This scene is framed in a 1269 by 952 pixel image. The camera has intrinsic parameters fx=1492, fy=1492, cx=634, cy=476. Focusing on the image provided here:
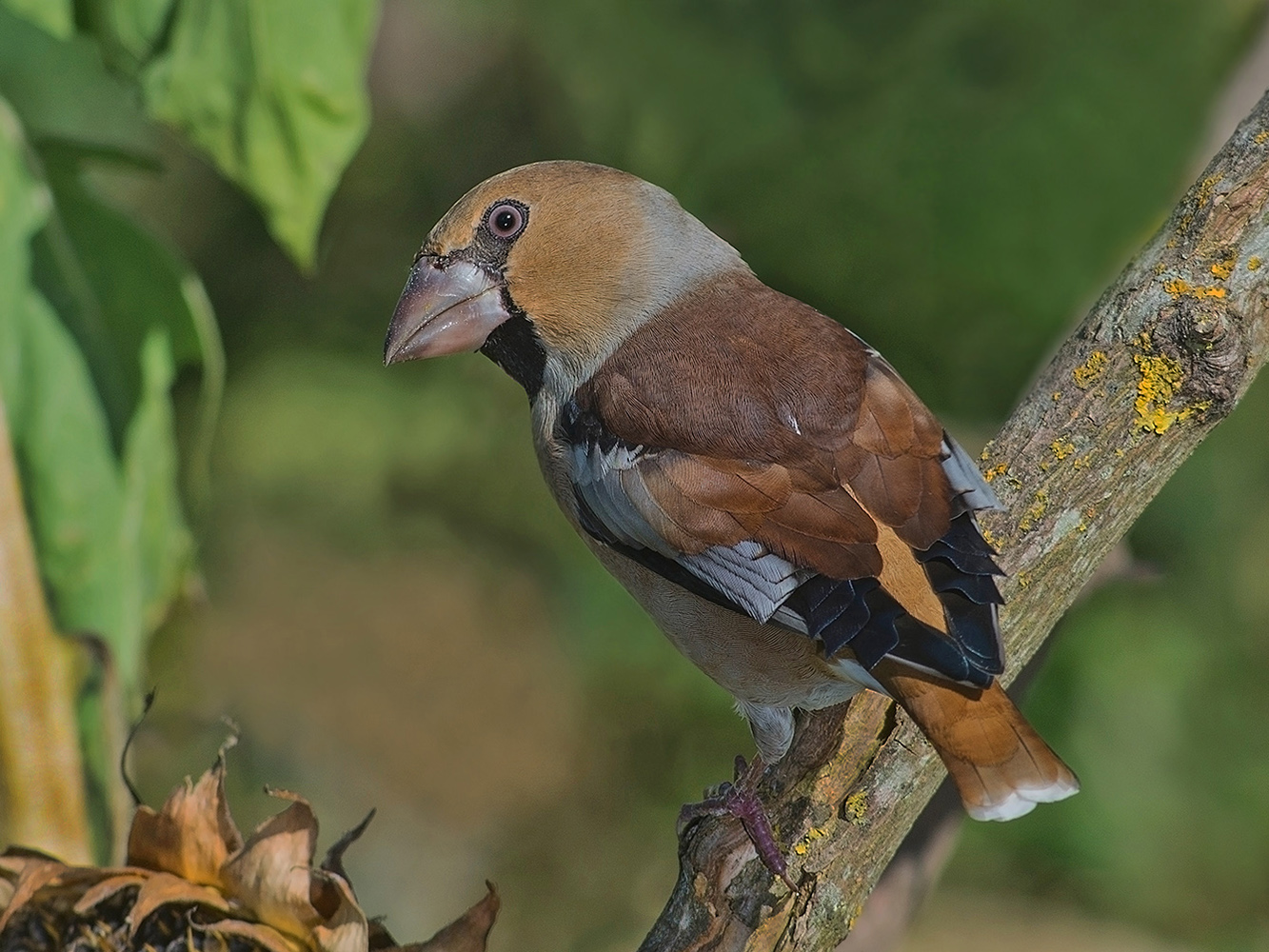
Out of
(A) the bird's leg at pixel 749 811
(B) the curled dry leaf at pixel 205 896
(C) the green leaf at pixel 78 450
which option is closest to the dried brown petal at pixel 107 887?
(B) the curled dry leaf at pixel 205 896

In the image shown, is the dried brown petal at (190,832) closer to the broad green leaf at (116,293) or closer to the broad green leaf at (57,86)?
the broad green leaf at (116,293)

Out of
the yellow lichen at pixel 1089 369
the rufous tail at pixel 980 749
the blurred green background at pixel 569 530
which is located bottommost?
the blurred green background at pixel 569 530

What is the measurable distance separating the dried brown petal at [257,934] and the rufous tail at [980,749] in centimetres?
57

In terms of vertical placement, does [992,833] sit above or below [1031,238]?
below

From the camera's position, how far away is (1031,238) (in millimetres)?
2400

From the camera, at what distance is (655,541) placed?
1440 mm

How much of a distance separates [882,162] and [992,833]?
43.3 inches

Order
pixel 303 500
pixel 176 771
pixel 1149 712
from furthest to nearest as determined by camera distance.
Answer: pixel 303 500, pixel 176 771, pixel 1149 712

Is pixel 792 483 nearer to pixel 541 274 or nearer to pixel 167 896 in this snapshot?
pixel 541 274

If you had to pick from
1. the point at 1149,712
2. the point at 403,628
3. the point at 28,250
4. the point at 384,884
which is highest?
the point at 28,250

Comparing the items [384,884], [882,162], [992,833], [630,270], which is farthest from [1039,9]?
[384,884]

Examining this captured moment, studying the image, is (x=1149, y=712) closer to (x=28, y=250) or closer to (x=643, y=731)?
(x=643, y=731)

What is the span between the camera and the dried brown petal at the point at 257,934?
1.32 m

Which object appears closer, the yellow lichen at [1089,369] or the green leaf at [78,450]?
the yellow lichen at [1089,369]
